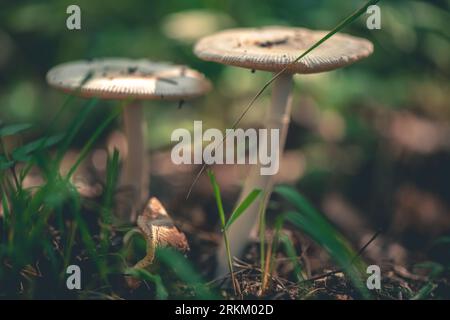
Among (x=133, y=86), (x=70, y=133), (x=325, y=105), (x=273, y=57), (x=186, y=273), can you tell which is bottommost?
(x=186, y=273)

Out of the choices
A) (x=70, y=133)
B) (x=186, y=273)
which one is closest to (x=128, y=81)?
(x=70, y=133)

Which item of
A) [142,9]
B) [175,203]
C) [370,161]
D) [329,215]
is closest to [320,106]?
[370,161]

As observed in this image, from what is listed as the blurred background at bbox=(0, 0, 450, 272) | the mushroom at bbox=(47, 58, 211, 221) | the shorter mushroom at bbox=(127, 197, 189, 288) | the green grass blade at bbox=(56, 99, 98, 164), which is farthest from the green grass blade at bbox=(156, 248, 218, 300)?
the blurred background at bbox=(0, 0, 450, 272)

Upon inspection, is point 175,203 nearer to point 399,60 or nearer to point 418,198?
point 418,198

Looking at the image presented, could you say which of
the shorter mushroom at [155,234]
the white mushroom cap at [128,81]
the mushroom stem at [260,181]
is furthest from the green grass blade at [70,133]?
the mushroom stem at [260,181]

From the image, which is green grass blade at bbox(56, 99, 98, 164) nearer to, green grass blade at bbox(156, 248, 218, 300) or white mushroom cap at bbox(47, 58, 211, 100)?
white mushroom cap at bbox(47, 58, 211, 100)

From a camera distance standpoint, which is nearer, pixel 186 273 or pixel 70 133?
pixel 186 273

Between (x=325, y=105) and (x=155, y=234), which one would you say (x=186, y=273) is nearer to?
(x=155, y=234)
